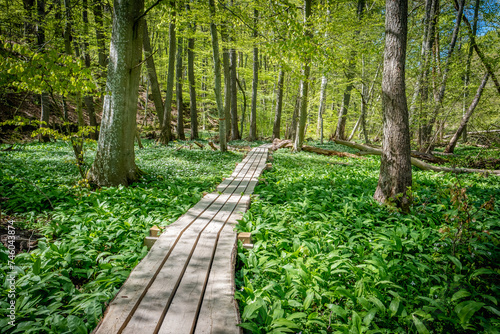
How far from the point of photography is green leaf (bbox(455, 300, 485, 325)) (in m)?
1.94

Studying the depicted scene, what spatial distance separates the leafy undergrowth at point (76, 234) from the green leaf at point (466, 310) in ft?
10.00

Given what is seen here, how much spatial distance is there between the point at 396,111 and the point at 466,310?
10.6 feet

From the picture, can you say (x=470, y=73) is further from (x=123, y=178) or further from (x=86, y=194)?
(x=86, y=194)

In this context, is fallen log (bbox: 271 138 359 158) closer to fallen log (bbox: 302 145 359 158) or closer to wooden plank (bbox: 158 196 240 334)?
fallen log (bbox: 302 145 359 158)

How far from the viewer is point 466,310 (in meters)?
1.99

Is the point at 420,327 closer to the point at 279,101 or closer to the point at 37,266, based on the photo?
the point at 37,266

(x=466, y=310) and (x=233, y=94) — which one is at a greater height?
(x=233, y=94)

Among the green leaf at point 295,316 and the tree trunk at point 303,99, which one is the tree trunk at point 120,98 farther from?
the tree trunk at point 303,99

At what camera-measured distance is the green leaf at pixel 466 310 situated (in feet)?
6.38

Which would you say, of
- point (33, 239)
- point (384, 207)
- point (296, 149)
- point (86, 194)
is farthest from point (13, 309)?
point (296, 149)

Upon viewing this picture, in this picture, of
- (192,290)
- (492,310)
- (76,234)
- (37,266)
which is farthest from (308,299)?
(76,234)

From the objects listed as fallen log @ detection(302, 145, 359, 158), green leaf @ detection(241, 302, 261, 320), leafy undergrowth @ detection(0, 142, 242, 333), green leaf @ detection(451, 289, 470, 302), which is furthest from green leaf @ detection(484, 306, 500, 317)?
fallen log @ detection(302, 145, 359, 158)

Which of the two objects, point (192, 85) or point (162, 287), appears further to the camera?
point (192, 85)

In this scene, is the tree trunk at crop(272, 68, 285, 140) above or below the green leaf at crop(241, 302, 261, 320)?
above
